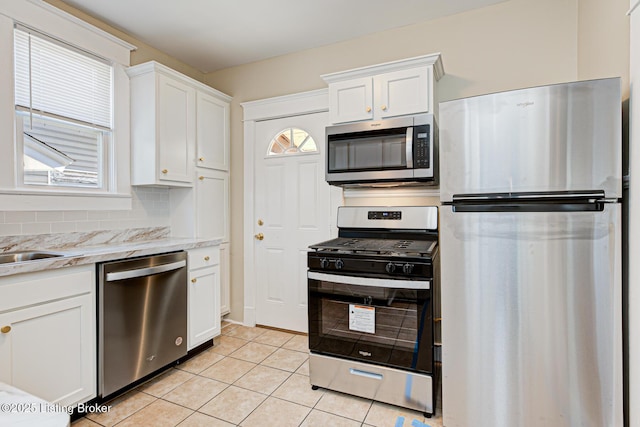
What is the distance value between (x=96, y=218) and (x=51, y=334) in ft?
3.59

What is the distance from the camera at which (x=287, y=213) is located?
127 inches

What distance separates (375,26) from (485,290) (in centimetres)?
225

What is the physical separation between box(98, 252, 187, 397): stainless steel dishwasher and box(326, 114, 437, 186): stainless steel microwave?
140 centimetres

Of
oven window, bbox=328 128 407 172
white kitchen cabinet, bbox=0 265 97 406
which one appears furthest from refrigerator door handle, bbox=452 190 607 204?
white kitchen cabinet, bbox=0 265 97 406

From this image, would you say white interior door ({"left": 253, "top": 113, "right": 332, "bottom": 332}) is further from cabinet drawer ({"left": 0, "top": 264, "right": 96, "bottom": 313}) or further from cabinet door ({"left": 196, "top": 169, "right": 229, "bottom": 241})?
cabinet drawer ({"left": 0, "top": 264, "right": 96, "bottom": 313})

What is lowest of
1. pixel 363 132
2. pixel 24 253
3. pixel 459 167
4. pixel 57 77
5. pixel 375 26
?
pixel 24 253

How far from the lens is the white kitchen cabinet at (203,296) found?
2623 mm

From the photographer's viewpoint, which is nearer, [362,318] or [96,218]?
[362,318]

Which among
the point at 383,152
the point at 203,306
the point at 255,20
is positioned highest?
the point at 255,20

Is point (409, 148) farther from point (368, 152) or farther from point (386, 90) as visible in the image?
point (386, 90)

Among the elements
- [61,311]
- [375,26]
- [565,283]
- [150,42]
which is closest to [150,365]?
[61,311]

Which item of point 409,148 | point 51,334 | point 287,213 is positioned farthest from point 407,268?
point 51,334

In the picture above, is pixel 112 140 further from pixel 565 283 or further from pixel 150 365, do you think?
pixel 565 283

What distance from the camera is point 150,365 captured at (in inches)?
88.2
